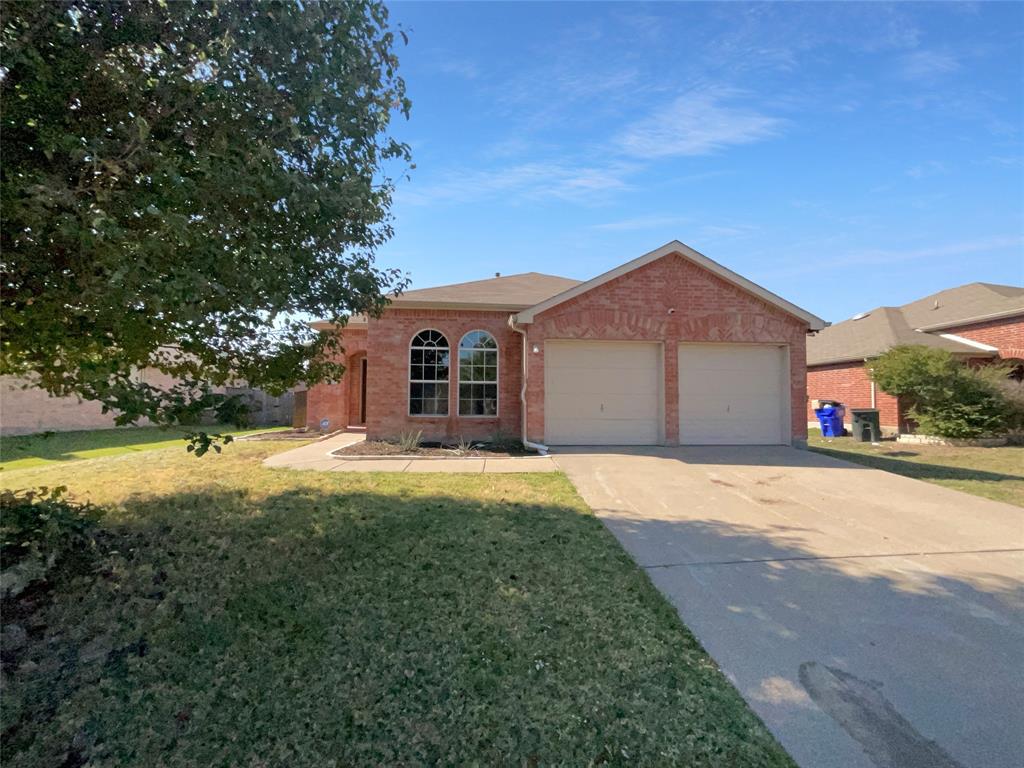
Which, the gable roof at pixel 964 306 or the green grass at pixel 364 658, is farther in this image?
the gable roof at pixel 964 306

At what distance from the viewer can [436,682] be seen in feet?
10.0

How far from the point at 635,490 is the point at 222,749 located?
20.8 feet

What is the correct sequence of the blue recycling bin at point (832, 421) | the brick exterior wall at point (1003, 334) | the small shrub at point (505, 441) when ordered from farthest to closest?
the blue recycling bin at point (832, 421)
the brick exterior wall at point (1003, 334)
the small shrub at point (505, 441)

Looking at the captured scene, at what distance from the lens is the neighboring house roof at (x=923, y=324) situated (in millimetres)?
18781

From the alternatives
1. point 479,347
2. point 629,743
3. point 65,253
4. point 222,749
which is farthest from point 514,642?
point 479,347

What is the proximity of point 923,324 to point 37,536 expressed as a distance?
90.7ft

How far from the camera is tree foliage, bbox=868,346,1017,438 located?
15172 millimetres

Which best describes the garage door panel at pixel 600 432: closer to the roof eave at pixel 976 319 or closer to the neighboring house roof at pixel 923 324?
the neighboring house roof at pixel 923 324

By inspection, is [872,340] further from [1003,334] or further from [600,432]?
[600,432]

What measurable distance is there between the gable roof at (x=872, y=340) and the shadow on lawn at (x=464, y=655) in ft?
58.7

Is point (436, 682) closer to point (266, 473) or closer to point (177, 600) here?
point (177, 600)

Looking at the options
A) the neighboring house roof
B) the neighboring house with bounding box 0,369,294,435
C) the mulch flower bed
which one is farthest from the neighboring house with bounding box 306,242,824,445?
the neighboring house roof

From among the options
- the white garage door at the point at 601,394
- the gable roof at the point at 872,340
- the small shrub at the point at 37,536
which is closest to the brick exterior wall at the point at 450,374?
the white garage door at the point at 601,394

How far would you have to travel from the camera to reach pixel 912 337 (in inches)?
769
